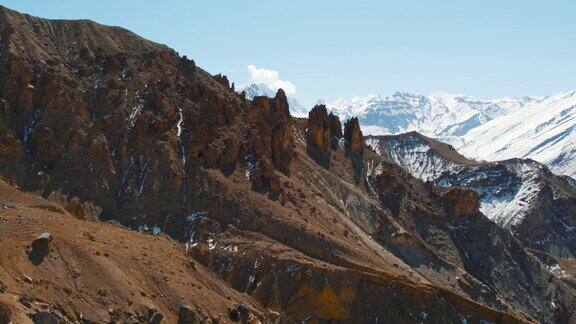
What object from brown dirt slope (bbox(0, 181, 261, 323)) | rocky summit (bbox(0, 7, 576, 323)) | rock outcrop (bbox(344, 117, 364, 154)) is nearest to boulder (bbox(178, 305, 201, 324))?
rocky summit (bbox(0, 7, 576, 323))

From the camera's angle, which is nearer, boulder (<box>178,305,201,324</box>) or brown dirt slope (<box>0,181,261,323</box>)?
brown dirt slope (<box>0,181,261,323</box>)

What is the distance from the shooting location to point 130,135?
95312mm

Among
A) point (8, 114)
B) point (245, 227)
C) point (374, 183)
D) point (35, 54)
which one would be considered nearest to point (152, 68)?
point (35, 54)

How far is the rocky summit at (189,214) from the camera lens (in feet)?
194

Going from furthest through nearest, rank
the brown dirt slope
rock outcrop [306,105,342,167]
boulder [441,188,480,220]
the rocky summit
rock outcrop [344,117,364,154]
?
rock outcrop [344,117,364,154] → boulder [441,188,480,220] → rock outcrop [306,105,342,167] → the rocky summit → the brown dirt slope

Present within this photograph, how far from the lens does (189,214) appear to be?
88.5m

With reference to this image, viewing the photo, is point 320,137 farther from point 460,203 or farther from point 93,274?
point 93,274

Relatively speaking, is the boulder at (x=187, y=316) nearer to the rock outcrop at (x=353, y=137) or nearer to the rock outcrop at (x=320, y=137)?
the rock outcrop at (x=320, y=137)

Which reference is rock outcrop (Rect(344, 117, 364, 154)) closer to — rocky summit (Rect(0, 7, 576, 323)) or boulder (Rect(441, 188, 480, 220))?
rocky summit (Rect(0, 7, 576, 323))

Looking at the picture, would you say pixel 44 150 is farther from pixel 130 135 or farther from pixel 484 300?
pixel 484 300

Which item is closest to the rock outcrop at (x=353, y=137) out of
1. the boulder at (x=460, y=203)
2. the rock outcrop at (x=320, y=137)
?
the rock outcrop at (x=320, y=137)

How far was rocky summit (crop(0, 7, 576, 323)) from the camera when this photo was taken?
59.1m

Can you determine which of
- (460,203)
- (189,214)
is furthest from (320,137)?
(189,214)

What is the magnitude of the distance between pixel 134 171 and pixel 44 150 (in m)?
11.3
